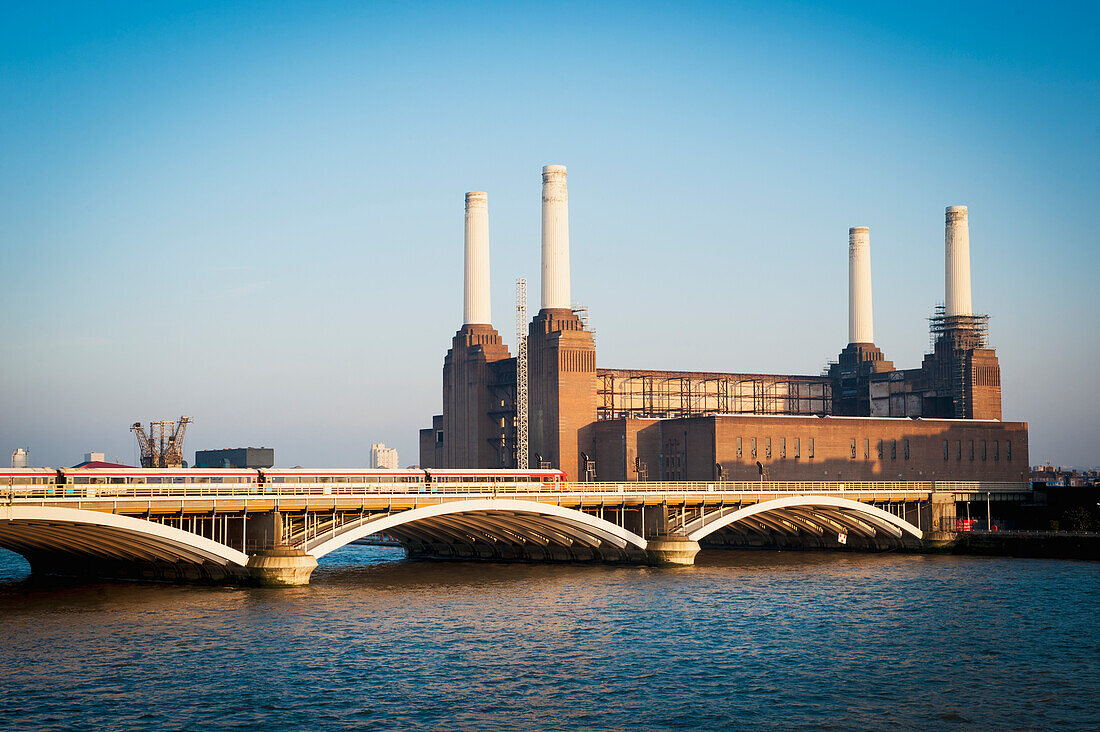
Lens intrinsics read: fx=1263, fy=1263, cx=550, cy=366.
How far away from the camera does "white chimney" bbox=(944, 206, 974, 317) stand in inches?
6496

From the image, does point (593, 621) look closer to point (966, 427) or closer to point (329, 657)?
point (329, 657)

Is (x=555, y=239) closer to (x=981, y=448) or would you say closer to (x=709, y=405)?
(x=709, y=405)

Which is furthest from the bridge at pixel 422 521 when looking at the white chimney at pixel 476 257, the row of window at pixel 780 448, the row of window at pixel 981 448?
the white chimney at pixel 476 257

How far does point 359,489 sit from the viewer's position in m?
88.8

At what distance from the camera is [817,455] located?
141m

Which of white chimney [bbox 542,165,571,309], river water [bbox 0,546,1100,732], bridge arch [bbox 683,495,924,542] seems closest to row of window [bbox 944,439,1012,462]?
bridge arch [bbox 683,495,924,542]

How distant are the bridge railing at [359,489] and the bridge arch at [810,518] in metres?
2.67

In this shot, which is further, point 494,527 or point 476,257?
point 476,257

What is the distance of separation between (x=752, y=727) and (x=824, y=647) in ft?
55.5

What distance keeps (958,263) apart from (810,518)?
2762 inches

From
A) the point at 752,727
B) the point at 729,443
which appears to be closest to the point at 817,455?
the point at 729,443

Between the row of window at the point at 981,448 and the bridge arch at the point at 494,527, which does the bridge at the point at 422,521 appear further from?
the row of window at the point at 981,448

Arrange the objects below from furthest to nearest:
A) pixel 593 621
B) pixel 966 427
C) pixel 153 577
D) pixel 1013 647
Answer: pixel 966 427, pixel 153 577, pixel 593 621, pixel 1013 647

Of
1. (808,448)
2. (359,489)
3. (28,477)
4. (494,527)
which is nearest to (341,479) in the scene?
(359,489)
